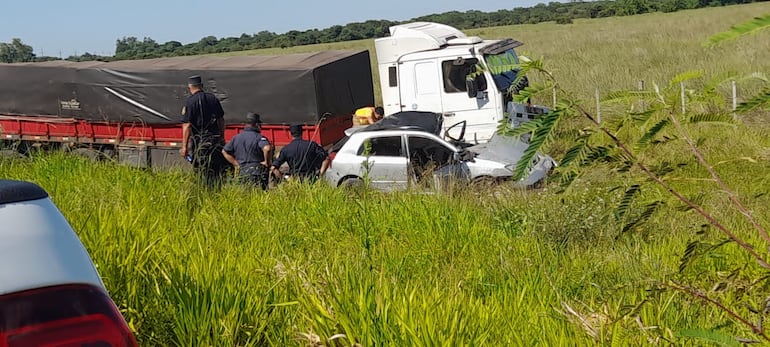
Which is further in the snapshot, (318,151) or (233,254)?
(318,151)

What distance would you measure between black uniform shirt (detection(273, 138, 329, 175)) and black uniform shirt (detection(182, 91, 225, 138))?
141cm

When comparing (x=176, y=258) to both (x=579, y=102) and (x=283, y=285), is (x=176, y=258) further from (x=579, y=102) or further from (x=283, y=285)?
(x=579, y=102)

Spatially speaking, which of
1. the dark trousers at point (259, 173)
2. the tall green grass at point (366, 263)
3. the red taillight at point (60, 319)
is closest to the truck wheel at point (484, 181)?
the tall green grass at point (366, 263)

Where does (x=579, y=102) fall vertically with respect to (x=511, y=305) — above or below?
above

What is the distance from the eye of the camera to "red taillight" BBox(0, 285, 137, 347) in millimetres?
1758

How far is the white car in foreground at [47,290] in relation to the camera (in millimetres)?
1772

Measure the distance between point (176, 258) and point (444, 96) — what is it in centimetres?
1218

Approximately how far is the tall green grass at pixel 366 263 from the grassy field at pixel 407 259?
0.01 metres

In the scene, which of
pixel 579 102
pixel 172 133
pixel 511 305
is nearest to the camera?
pixel 579 102

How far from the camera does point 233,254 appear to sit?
5000 mm

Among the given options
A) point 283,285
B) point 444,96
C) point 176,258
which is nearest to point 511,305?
point 283,285

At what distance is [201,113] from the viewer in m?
10.7

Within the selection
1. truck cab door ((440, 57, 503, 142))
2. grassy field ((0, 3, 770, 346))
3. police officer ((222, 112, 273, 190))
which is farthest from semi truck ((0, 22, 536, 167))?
grassy field ((0, 3, 770, 346))

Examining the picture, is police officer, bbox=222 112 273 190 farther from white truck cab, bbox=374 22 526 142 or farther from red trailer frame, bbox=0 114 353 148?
white truck cab, bbox=374 22 526 142
